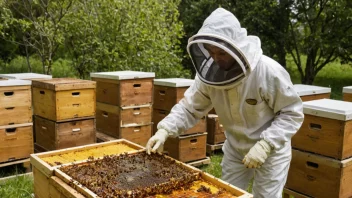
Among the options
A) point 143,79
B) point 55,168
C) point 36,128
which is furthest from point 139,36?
point 55,168

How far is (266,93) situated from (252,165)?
527 millimetres

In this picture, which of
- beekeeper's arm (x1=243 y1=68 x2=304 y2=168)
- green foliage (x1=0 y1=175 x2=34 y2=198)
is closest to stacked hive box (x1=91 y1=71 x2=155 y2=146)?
green foliage (x1=0 y1=175 x2=34 y2=198)

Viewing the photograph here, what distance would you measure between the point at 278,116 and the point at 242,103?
0.91 ft

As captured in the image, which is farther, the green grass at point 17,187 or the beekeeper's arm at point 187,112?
the green grass at point 17,187

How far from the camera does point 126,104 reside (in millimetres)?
4777

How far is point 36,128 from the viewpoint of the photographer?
4840 millimetres

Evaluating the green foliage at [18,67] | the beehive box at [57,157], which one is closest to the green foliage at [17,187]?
the beehive box at [57,157]

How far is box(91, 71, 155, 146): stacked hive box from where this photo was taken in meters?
4.72

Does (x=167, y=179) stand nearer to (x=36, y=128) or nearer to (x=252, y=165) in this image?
(x=252, y=165)

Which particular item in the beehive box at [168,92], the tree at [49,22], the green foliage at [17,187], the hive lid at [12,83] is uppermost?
the tree at [49,22]

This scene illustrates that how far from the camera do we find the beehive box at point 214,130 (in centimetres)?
554

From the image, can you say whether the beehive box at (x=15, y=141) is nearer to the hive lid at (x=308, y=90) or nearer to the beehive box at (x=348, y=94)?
the hive lid at (x=308, y=90)

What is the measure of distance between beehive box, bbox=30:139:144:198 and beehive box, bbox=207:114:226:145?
99.9 inches

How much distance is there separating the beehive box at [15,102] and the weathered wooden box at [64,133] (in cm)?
29
